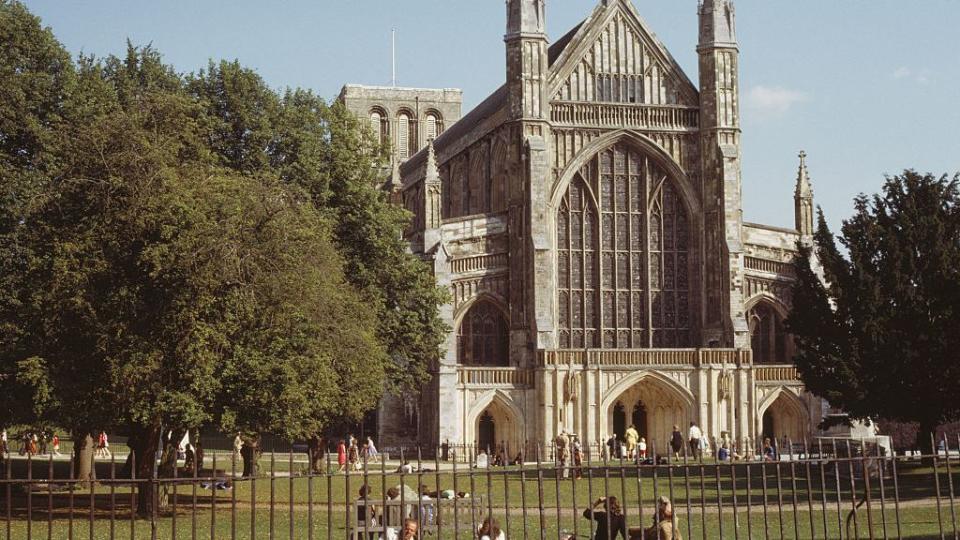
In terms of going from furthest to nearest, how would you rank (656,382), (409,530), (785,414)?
(785,414) → (656,382) → (409,530)

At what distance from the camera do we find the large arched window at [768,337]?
61219 mm

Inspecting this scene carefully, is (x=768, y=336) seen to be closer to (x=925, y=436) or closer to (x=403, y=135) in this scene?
(x=925, y=436)

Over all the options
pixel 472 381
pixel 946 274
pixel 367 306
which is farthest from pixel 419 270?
pixel 946 274

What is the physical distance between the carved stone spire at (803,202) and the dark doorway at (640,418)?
429 inches

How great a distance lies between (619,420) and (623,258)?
691 centimetres

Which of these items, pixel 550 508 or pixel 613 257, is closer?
pixel 550 508

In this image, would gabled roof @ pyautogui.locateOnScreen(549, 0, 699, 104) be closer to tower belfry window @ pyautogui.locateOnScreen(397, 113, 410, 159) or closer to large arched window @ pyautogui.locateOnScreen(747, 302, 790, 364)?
large arched window @ pyautogui.locateOnScreen(747, 302, 790, 364)

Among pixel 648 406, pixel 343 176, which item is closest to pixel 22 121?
pixel 343 176

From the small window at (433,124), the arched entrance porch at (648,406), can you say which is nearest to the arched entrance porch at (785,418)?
the arched entrance porch at (648,406)

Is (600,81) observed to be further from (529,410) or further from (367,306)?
(367,306)

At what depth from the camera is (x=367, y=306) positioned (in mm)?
37906

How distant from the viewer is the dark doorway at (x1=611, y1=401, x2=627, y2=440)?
57656 millimetres

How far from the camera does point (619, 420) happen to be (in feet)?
191

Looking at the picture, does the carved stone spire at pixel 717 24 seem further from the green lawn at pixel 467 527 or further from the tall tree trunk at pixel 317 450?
the green lawn at pixel 467 527
